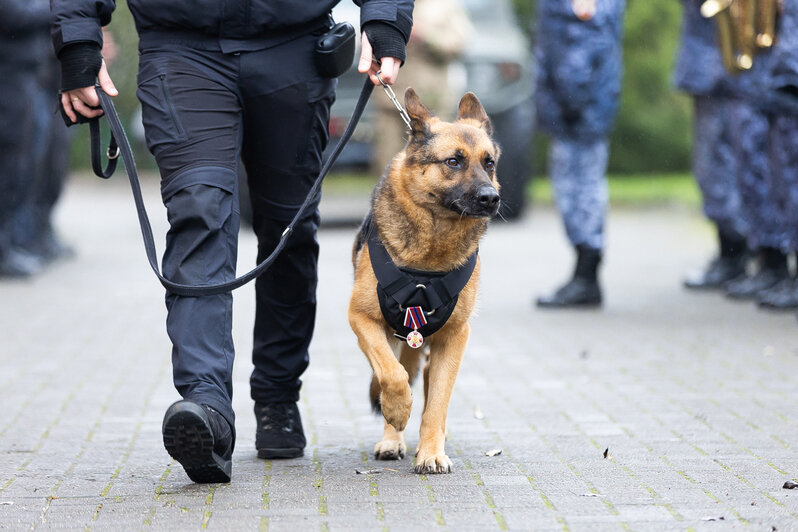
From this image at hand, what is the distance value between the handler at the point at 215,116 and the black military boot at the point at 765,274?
4.91 m

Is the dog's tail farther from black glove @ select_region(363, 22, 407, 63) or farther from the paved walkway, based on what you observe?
black glove @ select_region(363, 22, 407, 63)

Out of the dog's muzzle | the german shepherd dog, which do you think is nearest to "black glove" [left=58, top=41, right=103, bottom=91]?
the german shepherd dog

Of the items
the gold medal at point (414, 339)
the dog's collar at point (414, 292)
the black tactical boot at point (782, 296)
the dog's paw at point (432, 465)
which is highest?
the dog's collar at point (414, 292)

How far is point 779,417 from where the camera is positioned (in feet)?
17.0

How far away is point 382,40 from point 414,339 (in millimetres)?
990

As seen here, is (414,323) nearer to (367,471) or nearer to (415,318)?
(415,318)

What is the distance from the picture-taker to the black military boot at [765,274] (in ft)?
28.1

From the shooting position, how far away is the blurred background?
13955mm

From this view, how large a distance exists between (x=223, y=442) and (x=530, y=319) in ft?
14.9

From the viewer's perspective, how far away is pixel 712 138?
930 cm

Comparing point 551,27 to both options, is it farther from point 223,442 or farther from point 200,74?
point 223,442

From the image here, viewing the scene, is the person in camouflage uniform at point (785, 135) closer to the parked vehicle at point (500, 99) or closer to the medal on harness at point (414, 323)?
the medal on harness at point (414, 323)

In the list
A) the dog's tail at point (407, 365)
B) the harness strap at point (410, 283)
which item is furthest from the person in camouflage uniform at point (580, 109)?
the harness strap at point (410, 283)

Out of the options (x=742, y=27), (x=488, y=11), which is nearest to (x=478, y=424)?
(x=742, y=27)
